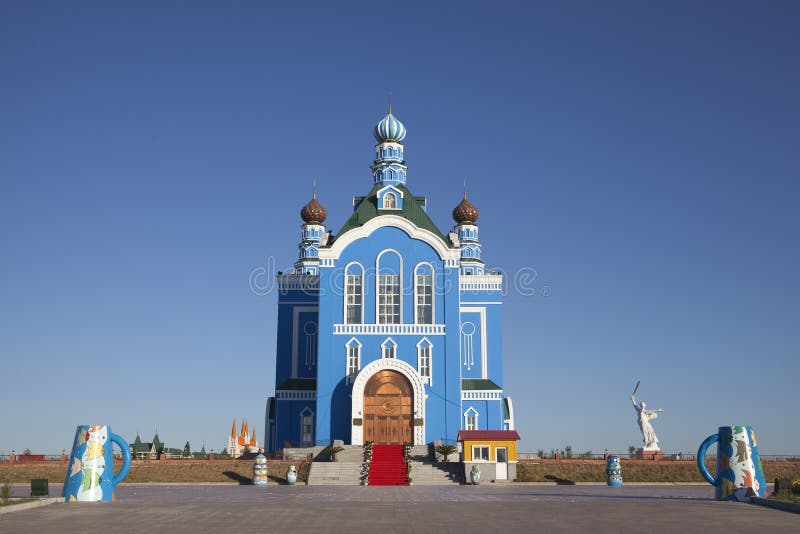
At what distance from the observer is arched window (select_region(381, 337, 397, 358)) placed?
145ft

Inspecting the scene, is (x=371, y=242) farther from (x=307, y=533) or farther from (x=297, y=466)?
(x=307, y=533)

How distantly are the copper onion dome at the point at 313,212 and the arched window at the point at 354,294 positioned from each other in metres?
13.9

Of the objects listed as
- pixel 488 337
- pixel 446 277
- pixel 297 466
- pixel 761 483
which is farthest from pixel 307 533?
pixel 488 337

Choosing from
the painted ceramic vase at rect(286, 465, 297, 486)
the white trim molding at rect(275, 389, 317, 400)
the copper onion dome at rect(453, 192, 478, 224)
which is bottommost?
the painted ceramic vase at rect(286, 465, 297, 486)

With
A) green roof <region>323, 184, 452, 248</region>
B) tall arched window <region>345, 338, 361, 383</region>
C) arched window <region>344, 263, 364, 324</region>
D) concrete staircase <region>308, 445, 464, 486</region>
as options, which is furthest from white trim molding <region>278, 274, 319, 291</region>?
concrete staircase <region>308, 445, 464, 486</region>

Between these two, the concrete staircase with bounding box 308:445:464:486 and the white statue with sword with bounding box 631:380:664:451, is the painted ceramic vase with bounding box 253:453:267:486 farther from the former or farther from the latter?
the white statue with sword with bounding box 631:380:664:451

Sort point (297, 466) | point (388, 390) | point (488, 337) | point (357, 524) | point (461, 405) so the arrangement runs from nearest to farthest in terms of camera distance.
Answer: point (357, 524) → point (297, 466) → point (388, 390) → point (461, 405) → point (488, 337)

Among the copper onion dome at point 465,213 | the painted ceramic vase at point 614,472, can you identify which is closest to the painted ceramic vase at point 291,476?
the painted ceramic vase at point 614,472

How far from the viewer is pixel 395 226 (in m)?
45.7

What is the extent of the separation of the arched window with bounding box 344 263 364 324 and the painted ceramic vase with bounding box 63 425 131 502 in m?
21.1

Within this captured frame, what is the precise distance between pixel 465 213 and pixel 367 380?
18.9 metres

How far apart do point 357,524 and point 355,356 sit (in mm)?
26982

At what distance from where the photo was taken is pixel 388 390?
42.9 m

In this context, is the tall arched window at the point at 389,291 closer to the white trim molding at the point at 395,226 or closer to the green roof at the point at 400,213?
the white trim molding at the point at 395,226
